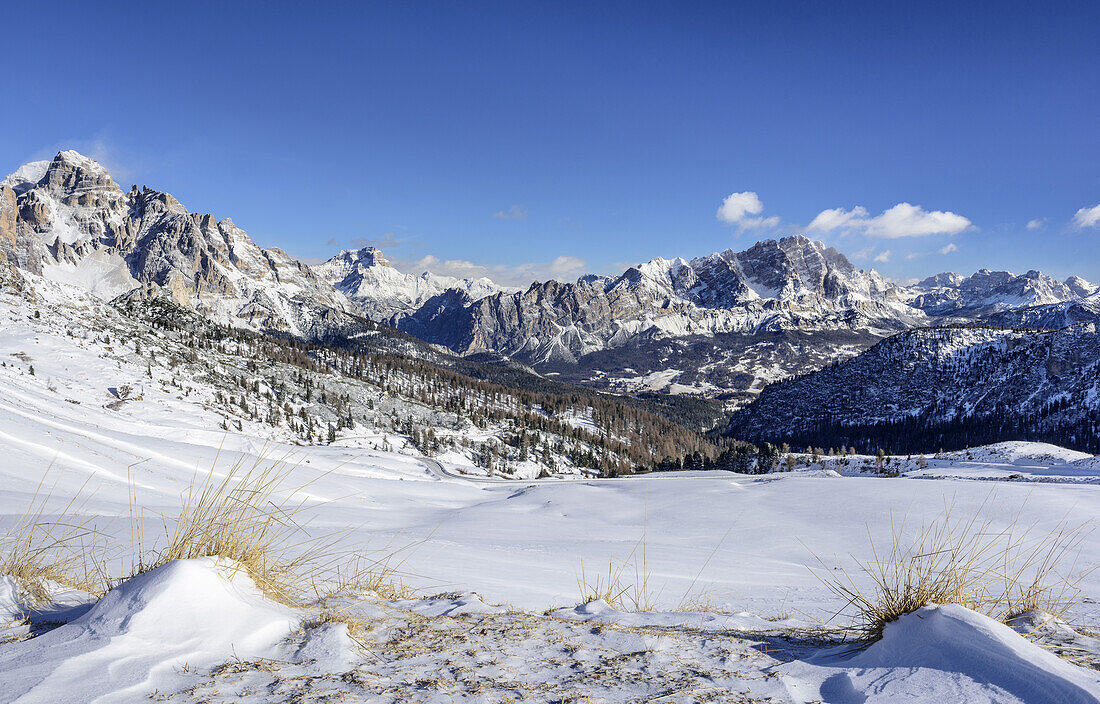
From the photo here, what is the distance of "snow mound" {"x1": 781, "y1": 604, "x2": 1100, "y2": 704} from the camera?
1.91 meters

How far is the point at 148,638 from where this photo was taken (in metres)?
2.15

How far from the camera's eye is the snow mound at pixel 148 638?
5.87ft

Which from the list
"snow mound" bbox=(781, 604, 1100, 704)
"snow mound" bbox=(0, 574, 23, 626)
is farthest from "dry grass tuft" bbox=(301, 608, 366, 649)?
"snow mound" bbox=(781, 604, 1100, 704)

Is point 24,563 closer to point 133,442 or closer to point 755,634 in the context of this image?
point 755,634

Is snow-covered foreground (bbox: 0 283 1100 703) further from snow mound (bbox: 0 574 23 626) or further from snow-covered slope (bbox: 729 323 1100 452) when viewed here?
snow-covered slope (bbox: 729 323 1100 452)

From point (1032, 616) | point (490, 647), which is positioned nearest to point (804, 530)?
point (1032, 616)

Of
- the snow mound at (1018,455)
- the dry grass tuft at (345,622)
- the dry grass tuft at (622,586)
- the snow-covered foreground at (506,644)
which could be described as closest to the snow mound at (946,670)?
the snow-covered foreground at (506,644)

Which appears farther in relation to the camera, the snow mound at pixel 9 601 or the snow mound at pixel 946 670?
the snow mound at pixel 9 601

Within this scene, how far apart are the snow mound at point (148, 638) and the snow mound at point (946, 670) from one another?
2.54m

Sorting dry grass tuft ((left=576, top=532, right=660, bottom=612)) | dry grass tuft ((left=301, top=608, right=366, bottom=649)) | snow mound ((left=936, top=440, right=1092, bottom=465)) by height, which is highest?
dry grass tuft ((left=301, top=608, right=366, bottom=649))

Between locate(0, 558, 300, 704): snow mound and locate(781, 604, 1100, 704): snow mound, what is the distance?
100 inches

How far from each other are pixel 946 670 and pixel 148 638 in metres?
3.46

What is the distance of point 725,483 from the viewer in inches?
728

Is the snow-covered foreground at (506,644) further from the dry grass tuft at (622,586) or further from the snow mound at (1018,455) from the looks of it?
the snow mound at (1018,455)
